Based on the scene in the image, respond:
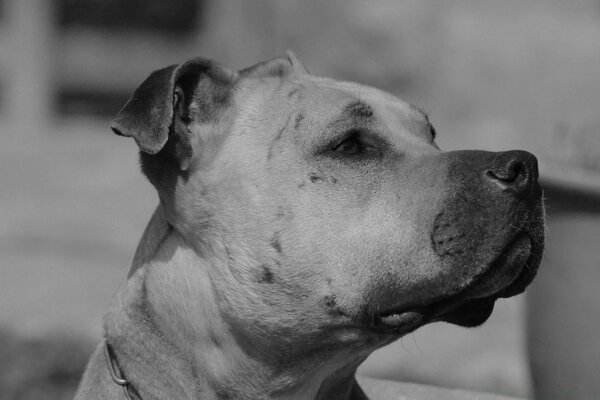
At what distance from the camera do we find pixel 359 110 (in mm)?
3719

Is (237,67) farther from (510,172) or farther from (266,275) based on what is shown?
(510,172)

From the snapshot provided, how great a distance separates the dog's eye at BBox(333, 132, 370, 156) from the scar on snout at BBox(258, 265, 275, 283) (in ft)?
1.53

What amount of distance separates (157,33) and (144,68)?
0.49 m

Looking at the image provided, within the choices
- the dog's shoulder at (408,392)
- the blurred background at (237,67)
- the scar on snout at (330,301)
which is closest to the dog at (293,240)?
the scar on snout at (330,301)

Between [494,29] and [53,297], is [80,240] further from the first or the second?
[494,29]

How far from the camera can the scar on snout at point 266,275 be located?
11.7 ft

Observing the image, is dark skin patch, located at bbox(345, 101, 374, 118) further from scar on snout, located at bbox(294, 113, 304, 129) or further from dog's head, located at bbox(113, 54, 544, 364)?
scar on snout, located at bbox(294, 113, 304, 129)

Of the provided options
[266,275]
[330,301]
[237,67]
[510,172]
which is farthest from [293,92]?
[237,67]

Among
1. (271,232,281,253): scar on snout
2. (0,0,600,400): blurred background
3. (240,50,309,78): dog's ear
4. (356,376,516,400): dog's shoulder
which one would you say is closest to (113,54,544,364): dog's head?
(271,232,281,253): scar on snout

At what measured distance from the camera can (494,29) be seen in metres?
10.4

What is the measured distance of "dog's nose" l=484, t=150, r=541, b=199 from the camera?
333 centimetres

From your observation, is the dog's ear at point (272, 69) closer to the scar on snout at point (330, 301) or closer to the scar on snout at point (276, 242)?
the scar on snout at point (276, 242)

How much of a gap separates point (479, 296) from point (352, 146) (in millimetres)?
672

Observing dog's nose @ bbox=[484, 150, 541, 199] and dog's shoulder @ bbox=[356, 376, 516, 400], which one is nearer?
dog's nose @ bbox=[484, 150, 541, 199]
